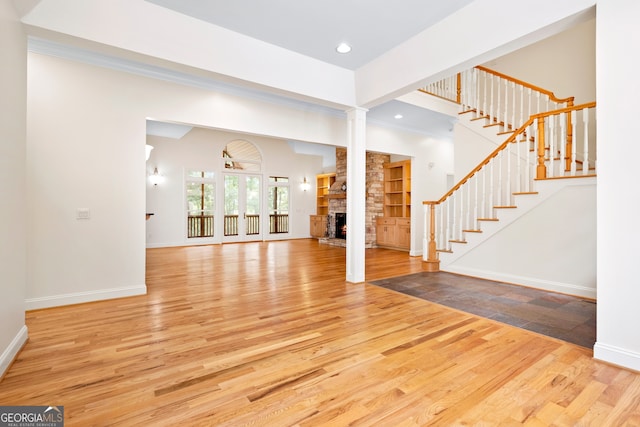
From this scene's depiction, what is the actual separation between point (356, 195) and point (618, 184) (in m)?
2.85

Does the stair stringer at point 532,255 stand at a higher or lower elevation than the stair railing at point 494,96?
lower

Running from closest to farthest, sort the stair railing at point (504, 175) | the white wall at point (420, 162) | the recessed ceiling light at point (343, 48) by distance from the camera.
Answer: the recessed ceiling light at point (343, 48) < the stair railing at point (504, 175) < the white wall at point (420, 162)

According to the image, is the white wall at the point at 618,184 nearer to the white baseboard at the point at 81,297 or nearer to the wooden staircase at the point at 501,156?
the wooden staircase at the point at 501,156

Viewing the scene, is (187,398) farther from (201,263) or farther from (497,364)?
(201,263)

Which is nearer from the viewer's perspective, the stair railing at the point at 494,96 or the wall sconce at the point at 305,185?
the stair railing at the point at 494,96

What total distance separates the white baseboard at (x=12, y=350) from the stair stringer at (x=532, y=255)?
5.46m

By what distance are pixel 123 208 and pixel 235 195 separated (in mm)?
5841

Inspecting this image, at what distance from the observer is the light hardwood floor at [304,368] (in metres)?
1.63

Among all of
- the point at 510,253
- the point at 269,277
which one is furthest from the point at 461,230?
the point at 269,277

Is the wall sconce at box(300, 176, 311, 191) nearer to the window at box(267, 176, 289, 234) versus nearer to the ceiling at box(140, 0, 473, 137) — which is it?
the window at box(267, 176, 289, 234)

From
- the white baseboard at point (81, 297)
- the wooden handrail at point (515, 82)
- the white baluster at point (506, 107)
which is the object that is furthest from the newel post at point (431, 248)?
the white baseboard at point (81, 297)

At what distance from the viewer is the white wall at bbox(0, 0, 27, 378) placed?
2074 mm

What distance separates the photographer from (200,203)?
9055 millimetres

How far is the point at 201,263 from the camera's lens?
604cm
